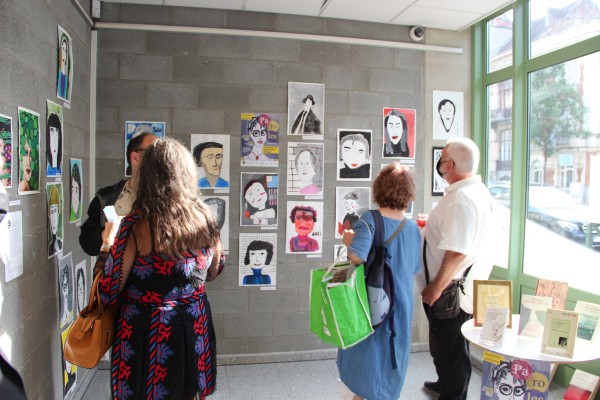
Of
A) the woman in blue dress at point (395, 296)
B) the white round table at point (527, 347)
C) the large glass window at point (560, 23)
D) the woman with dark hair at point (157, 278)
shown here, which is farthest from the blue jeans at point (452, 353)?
the large glass window at point (560, 23)

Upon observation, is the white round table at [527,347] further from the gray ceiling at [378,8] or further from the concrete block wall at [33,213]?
the gray ceiling at [378,8]

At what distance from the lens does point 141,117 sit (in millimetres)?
3383

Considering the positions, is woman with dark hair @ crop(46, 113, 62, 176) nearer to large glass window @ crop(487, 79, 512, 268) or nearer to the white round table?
the white round table

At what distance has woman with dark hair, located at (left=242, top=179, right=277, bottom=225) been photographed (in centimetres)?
353

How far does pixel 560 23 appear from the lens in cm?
313

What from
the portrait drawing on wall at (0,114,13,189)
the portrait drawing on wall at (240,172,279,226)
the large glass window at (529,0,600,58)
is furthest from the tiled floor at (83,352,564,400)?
the large glass window at (529,0,600,58)

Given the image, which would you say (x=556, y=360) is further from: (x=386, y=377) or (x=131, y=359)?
(x=131, y=359)

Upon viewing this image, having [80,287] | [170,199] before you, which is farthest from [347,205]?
[170,199]

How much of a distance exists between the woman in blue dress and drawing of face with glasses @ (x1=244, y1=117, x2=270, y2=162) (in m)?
1.40

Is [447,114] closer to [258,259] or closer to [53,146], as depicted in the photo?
[258,259]

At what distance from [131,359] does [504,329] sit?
1541mm

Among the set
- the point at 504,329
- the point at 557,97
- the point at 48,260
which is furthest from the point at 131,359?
the point at 557,97

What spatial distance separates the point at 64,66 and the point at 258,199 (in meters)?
1.54

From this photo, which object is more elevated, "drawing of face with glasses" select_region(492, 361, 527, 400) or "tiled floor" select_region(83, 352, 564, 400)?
"drawing of face with glasses" select_region(492, 361, 527, 400)
